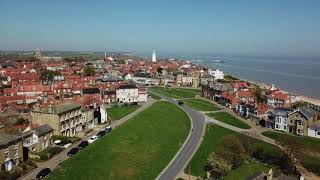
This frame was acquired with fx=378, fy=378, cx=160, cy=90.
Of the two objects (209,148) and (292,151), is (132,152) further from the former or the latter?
(292,151)

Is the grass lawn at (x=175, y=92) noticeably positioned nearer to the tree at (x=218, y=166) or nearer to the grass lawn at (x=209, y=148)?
the grass lawn at (x=209, y=148)

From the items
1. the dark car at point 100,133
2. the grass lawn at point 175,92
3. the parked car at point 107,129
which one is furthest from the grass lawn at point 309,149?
the grass lawn at point 175,92

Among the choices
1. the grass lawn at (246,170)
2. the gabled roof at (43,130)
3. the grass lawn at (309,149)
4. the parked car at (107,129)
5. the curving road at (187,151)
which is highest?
the gabled roof at (43,130)

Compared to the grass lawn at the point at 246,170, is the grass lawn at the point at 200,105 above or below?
below

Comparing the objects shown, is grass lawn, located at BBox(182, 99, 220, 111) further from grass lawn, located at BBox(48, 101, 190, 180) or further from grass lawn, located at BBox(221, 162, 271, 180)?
grass lawn, located at BBox(221, 162, 271, 180)

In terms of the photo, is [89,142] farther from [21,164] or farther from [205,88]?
[205,88]

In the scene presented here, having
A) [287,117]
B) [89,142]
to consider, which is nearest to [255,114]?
[287,117]
